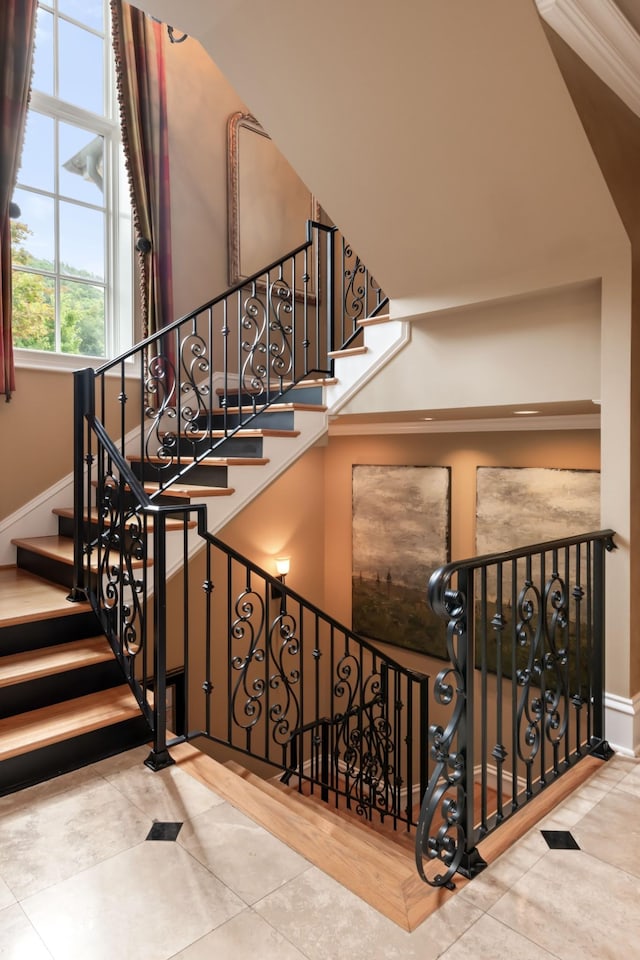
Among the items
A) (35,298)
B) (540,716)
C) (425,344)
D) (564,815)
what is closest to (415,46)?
(425,344)

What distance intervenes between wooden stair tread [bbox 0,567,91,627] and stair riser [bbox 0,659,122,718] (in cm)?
34

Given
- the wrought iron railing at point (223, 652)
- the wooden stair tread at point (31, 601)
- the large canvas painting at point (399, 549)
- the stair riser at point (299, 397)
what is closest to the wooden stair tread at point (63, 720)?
the wrought iron railing at point (223, 652)

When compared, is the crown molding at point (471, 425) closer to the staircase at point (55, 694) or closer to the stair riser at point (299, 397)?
the stair riser at point (299, 397)

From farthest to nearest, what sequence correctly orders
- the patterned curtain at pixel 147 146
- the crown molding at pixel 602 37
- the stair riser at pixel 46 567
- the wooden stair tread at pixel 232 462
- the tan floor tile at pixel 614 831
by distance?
the patterned curtain at pixel 147 146, the wooden stair tread at pixel 232 462, the stair riser at pixel 46 567, the crown molding at pixel 602 37, the tan floor tile at pixel 614 831

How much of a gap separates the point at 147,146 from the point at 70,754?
4.34 meters

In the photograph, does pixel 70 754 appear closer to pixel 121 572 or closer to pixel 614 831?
pixel 121 572

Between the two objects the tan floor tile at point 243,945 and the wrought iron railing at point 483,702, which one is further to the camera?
the wrought iron railing at point 483,702

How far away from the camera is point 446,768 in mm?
1847

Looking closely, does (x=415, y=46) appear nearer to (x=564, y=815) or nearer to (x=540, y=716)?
(x=540, y=716)

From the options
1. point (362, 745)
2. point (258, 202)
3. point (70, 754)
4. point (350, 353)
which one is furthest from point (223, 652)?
point (258, 202)

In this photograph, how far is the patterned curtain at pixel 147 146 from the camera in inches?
182

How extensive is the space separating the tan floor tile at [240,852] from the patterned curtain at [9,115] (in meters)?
3.12

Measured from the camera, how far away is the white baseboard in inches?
106

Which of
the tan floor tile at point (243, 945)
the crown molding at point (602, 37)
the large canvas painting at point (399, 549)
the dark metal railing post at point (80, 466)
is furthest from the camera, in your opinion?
the large canvas painting at point (399, 549)
